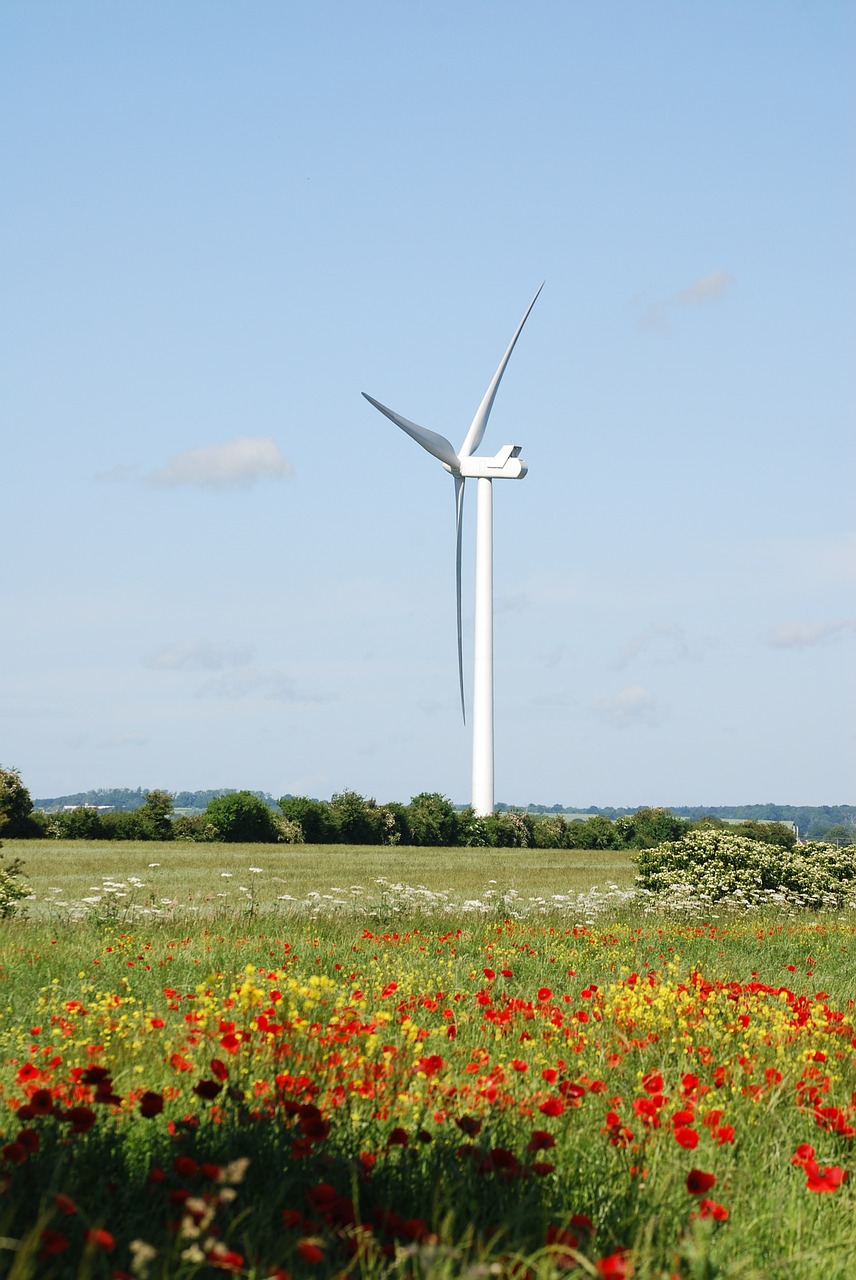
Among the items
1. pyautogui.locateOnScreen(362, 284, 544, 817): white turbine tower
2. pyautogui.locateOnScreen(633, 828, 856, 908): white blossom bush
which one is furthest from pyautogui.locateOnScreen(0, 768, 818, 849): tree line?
pyautogui.locateOnScreen(633, 828, 856, 908): white blossom bush

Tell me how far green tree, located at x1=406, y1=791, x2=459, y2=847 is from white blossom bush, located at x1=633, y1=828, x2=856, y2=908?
39.8 meters

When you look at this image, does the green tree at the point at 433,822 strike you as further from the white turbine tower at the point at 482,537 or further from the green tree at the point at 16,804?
the green tree at the point at 16,804

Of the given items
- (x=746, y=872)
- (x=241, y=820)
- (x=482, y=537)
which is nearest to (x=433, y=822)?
(x=241, y=820)

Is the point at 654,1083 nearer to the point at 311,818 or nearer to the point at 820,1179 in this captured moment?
the point at 820,1179

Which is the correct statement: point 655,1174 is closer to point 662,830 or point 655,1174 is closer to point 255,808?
point 255,808

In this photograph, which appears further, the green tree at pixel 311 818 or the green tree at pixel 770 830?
the green tree at pixel 770 830

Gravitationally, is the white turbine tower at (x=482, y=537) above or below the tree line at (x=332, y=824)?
above

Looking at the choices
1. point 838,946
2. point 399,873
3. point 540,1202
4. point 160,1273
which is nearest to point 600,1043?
point 540,1202

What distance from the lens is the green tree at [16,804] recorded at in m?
57.2

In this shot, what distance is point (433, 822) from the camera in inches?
2682

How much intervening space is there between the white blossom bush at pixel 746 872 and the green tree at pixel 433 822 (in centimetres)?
3982

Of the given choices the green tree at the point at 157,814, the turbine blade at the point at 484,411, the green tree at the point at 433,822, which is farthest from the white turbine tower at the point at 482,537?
the green tree at the point at 157,814

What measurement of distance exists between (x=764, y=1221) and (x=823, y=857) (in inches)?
980

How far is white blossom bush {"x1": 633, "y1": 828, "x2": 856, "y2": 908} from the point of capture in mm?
24547
